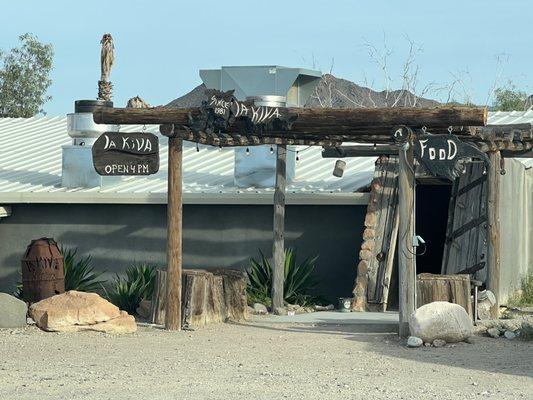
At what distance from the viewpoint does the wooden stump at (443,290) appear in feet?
52.3

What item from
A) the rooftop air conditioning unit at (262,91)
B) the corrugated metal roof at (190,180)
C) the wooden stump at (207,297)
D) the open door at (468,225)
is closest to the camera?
the wooden stump at (207,297)

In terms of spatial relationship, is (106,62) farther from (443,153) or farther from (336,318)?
(443,153)

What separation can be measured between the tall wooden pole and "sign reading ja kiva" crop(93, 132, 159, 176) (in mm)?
249

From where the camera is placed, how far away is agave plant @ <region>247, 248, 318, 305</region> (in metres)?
19.3

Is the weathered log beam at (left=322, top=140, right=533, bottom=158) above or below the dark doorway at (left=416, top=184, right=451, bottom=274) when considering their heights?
above

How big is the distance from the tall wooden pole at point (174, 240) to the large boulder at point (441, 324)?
11.0 feet

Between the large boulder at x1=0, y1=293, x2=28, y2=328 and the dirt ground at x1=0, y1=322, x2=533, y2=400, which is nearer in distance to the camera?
the dirt ground at x1=0, y1=322, x2=533, y2=400

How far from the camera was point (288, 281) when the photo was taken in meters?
19.4

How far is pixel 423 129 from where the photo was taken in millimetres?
15250

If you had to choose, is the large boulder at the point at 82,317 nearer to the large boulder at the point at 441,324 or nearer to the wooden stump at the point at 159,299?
the wooden stump at the point at 159,299

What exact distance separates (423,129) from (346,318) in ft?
11.9

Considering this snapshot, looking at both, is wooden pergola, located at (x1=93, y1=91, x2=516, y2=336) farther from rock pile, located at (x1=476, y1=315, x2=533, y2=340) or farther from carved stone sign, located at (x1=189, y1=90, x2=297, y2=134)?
rock pile, located at (x1=476, y1=315, x2=533, y2=340)

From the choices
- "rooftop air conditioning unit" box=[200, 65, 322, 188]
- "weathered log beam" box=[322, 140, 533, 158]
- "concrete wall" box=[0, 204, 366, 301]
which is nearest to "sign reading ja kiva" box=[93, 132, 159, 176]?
"weathered log beam" box=[322, 140, 533, 158]

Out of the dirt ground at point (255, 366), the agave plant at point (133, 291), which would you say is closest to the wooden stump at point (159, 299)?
the dirt ground at point (255, 366)
